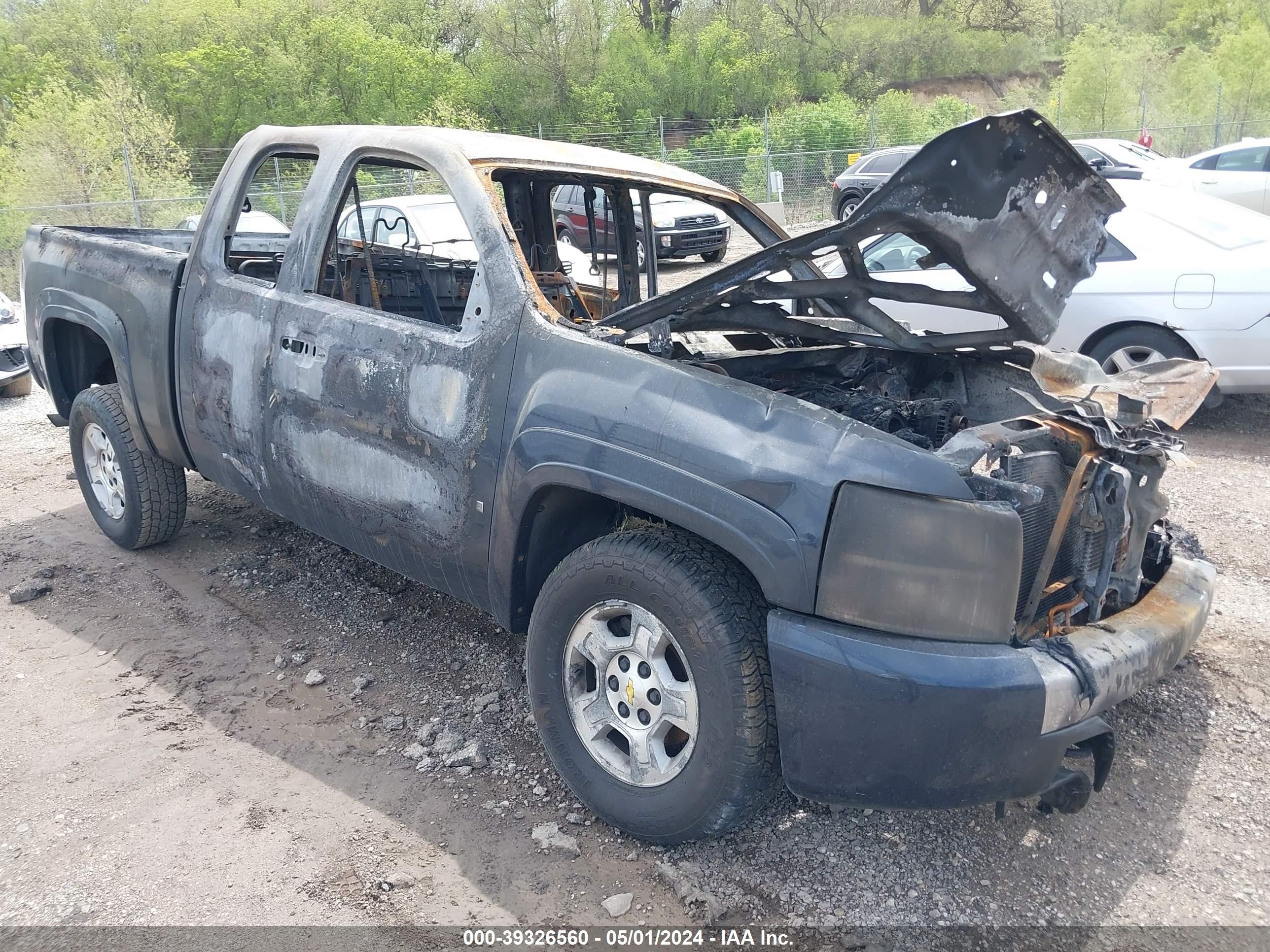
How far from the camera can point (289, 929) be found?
101 inches

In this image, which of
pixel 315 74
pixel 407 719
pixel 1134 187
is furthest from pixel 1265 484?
pixel 315 74

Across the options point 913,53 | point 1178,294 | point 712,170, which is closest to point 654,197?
point 1178,294

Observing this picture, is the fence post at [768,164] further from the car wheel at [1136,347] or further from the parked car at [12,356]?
the car wheel at [1136,347]

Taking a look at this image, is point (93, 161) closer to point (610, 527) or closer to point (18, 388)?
point (18, 388)

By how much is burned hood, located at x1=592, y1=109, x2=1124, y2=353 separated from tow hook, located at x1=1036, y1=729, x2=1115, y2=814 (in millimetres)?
1226

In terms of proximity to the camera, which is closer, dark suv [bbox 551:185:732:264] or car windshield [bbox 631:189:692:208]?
car windshield [bbox 631:189:692:208]

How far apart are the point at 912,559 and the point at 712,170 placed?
2273cm

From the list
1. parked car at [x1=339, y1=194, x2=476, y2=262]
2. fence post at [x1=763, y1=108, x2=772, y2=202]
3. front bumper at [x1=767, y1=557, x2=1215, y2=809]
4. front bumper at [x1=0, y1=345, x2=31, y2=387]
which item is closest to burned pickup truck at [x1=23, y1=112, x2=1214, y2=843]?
front bumper at [x1=767, y1=557, x2=1215, y2=809]

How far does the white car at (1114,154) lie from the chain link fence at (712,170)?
4869 millimetres

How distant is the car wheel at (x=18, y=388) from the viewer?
932 cm

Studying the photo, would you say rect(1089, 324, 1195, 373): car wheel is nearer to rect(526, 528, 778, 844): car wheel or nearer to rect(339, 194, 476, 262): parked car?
rect(339, 194, 476, 262): parked car

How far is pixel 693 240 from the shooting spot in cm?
1578

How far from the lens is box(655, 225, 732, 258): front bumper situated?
1541 cm

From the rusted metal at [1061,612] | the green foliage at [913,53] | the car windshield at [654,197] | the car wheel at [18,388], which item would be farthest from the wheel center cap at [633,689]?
the green foliage at [913,53]
